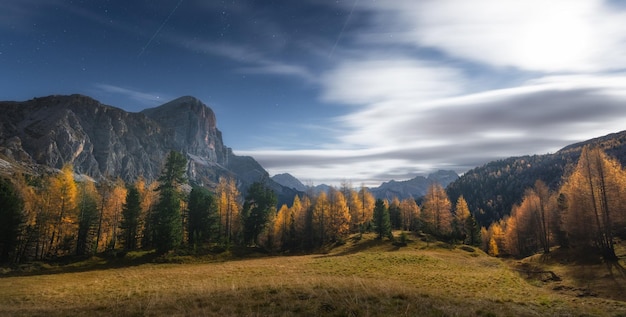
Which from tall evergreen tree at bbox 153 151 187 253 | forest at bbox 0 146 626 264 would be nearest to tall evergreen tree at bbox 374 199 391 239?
forest at bbox 0 146 626 264

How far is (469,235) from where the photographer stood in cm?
8631

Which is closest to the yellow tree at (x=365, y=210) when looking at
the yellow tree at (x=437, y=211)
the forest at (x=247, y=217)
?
the forest at (x=247, y=217)

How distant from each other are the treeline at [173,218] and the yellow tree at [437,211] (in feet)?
0.79

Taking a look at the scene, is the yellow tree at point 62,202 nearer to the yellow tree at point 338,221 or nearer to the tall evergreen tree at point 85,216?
the tall evergreen tree at point 85,216

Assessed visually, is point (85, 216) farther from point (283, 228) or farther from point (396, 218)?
point (396, 218)

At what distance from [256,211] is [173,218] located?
31.3m

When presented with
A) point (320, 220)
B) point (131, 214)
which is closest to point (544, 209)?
point (320, 220)

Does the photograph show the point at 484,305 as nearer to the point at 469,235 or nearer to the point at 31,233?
the point at 31,233

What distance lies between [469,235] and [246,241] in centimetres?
6149

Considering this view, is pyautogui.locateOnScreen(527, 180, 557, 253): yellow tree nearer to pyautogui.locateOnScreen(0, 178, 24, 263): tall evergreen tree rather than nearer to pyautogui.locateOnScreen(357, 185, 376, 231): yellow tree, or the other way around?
pyautogui.locateOnScreen(357, 185, 376, 231): yellow tree

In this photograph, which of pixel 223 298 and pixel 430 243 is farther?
pixel 430 243

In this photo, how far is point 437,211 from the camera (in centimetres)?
7931

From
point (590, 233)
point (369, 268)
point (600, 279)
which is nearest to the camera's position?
point (600, 279)

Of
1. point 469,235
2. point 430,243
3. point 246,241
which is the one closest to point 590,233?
point 430,243
